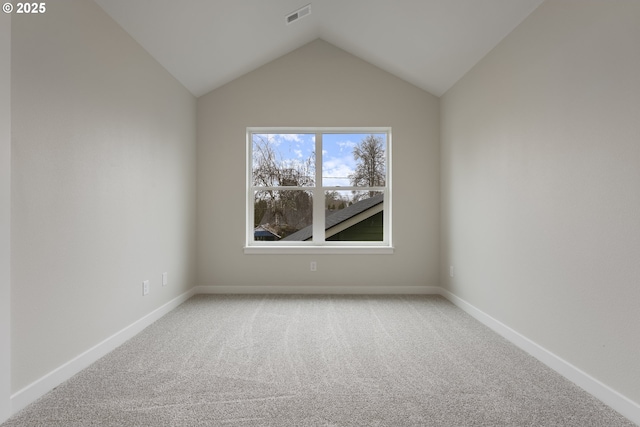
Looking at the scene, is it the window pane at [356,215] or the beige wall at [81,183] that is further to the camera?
the window pane at [356,215]

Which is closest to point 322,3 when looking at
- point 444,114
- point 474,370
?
point 444,114

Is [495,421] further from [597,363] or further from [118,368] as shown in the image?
[118,368]

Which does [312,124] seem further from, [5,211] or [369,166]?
[5,211]

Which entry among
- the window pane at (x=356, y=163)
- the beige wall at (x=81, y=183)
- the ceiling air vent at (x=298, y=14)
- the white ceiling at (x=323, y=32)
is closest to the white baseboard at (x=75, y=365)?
the beige wall at (x=81, y=183)

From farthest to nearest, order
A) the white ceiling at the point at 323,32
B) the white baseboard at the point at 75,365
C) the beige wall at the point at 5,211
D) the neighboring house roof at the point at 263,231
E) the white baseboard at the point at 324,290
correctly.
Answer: the neighboring house roof at the point at 263,231
the white baseboard at the point at 324,290
the white ceiling at the point at 323,32
the white baseboard at the point at 75,365
the beige wall at the point at 5,211

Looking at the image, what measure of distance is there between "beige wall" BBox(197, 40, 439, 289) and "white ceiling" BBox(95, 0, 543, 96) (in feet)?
0.67

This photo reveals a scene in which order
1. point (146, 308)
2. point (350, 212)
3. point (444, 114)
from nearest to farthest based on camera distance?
point (146, 308)
point (444, 114)
point (350, 212)

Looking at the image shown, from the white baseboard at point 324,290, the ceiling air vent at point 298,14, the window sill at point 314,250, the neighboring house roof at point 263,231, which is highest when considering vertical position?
the ceiling air vent at point 298,14

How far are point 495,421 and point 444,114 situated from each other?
3236 millimetres

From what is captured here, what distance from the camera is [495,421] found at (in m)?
1.63

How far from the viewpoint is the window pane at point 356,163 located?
14.3ft

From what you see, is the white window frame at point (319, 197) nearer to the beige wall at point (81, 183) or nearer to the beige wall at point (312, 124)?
the beige wall at point (312, 124)

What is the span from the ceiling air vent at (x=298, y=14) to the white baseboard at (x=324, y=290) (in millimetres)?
2841

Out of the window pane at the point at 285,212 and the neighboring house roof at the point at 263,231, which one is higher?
the window pane at the point at 285,212
